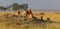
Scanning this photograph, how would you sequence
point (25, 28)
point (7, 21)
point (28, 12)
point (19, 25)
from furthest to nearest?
point (28, 12), point (7, 21), point (19, 25), point (25, 28)

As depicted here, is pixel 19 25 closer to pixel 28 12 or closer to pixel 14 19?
pixel 14 19

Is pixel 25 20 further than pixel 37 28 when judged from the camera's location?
Yes

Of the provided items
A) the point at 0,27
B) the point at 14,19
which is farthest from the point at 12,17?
the point at 0,27

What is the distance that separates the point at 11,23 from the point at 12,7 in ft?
113

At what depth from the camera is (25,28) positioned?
78.9 ft

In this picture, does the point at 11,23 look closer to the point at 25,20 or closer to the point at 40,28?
the point at 25,20

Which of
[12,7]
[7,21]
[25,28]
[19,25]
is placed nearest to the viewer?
[25,28]

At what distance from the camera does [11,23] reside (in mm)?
27547

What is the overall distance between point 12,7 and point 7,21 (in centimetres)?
3312

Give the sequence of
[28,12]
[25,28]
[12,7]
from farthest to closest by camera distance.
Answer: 1. [12,7]
2. [28,12]
3. [25,28]

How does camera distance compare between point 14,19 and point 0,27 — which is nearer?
point 0,27

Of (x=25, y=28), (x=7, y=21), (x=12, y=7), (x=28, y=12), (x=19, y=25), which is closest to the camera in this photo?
(x=25, y=28)

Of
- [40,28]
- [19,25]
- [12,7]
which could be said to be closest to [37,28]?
[40,28]

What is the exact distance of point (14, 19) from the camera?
2945cm
